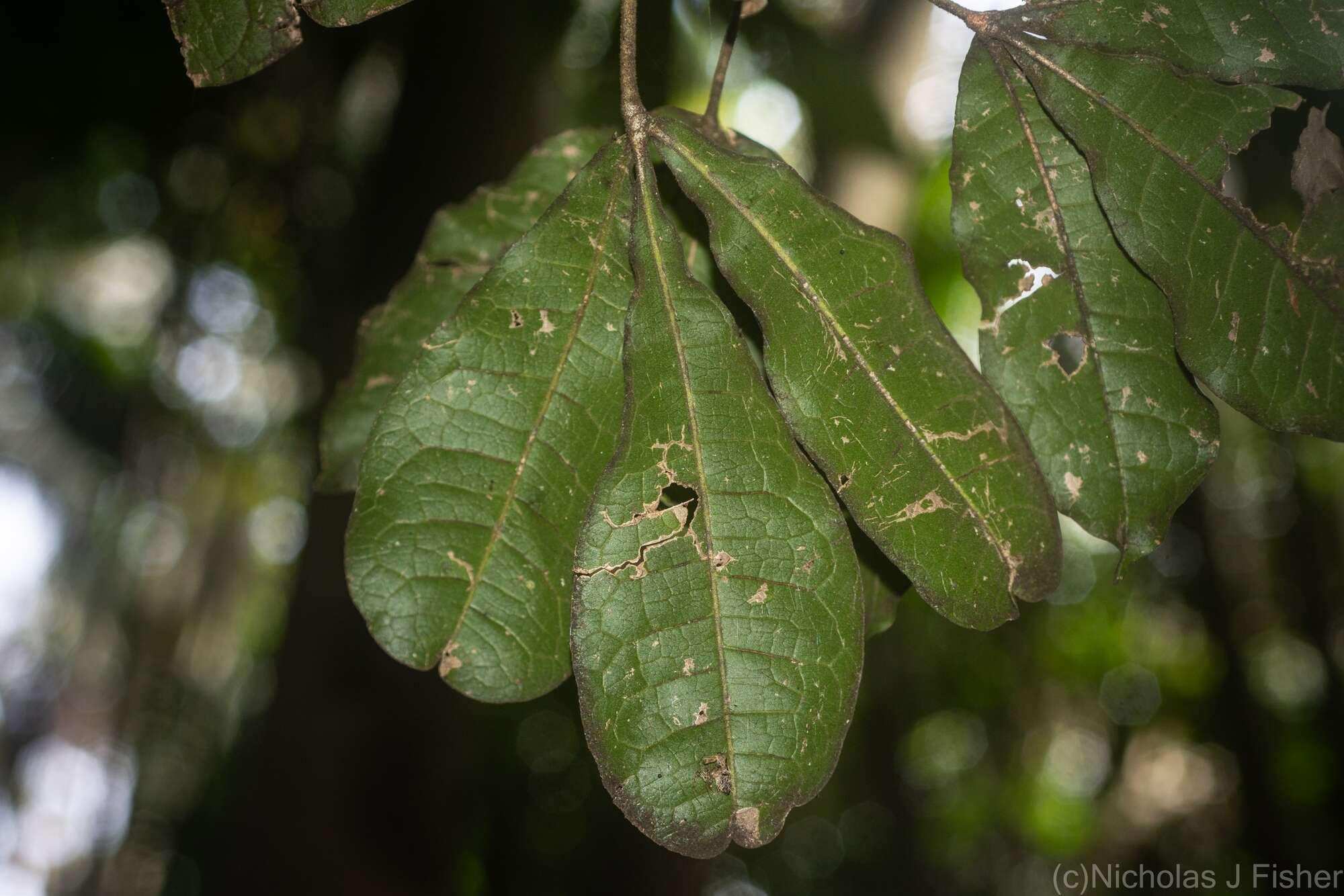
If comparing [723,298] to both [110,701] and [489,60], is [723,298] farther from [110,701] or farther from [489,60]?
[110,701]

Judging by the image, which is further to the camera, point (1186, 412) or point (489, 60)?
point (489, 60)

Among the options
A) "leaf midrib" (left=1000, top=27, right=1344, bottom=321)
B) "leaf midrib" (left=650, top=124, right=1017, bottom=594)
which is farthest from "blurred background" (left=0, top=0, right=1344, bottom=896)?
"leaf midrib" (left=650, top=124, right=1017, bottom=594)

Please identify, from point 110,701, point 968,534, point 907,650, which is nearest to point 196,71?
point 968,534

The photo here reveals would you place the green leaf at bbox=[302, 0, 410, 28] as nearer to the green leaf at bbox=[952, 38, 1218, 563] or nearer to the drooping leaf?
the drooping leaf

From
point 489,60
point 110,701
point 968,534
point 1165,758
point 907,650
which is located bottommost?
point 110,701

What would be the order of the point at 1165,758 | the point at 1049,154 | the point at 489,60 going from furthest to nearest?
the point at 1165,758, the point at 489,60, the point at 1049,154

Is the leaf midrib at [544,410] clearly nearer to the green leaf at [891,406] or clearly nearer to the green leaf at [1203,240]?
the green leaf at [891,406]

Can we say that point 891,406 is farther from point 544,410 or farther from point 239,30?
point 239,30

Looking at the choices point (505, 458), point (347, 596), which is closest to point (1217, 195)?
point (505, 458)
